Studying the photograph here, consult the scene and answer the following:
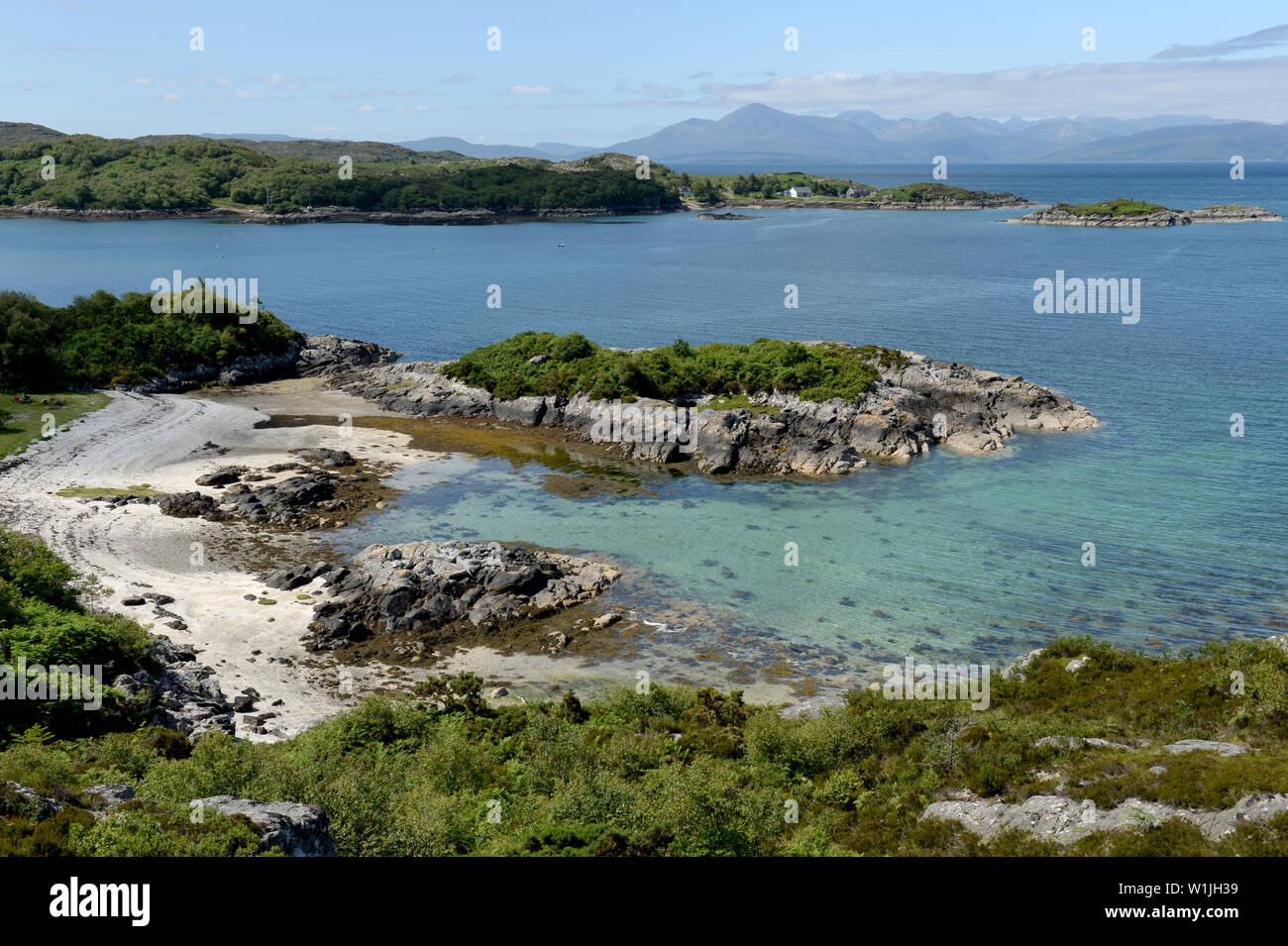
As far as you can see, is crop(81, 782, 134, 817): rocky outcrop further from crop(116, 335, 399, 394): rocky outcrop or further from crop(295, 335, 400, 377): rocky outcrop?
crop(295, 335, 400, 377): rocky outcrop

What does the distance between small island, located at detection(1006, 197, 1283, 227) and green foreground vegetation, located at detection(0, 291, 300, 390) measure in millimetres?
174090

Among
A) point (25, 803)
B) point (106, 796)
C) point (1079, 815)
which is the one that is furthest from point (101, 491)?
point (1079, 815)

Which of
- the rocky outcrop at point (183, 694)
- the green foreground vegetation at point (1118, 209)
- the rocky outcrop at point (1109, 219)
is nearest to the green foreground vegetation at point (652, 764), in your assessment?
the rocky outcrop at point (183, 694)

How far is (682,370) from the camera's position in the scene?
66562mm

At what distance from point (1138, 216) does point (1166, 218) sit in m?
5.38

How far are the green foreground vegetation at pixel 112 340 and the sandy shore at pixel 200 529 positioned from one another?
528 centimetres

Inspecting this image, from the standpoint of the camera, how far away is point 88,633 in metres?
28.1

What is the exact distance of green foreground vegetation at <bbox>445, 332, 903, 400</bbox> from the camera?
63.2 metres

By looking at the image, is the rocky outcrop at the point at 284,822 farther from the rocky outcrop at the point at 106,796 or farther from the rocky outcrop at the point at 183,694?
the rocky outcrop at the point at 183,694

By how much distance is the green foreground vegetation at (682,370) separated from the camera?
63.2m
